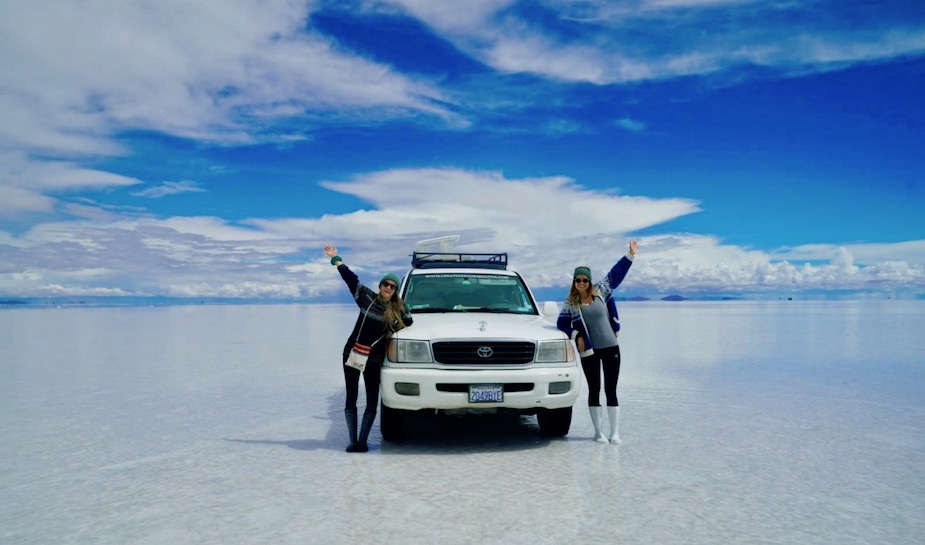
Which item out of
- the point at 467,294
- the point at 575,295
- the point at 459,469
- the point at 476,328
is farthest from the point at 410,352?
the point at 467,294

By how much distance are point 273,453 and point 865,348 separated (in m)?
18.8

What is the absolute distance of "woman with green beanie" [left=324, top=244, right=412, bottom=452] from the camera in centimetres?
695

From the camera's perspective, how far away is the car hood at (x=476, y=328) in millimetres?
7012

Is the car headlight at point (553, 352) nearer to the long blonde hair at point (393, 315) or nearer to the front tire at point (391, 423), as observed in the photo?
the long blonde hair at point (393, 315)

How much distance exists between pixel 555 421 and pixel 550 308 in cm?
136

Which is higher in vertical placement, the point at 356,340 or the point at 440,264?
the point at 440,264

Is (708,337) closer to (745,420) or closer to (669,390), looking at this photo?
(669,390)

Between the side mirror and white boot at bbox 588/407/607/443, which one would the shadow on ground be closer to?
white boot at bbox 588/407/607/443

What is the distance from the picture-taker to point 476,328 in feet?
23.7

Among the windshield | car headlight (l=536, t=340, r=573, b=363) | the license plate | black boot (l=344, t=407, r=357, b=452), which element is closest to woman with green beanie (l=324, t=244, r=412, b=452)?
black boot (l=344, t=407, r=357, b=452)

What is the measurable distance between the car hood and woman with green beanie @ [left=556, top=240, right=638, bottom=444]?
23cm

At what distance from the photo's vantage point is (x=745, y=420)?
8.84 metres

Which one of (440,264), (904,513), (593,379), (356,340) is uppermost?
(440,264)

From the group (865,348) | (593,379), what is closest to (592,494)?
(593,379)
